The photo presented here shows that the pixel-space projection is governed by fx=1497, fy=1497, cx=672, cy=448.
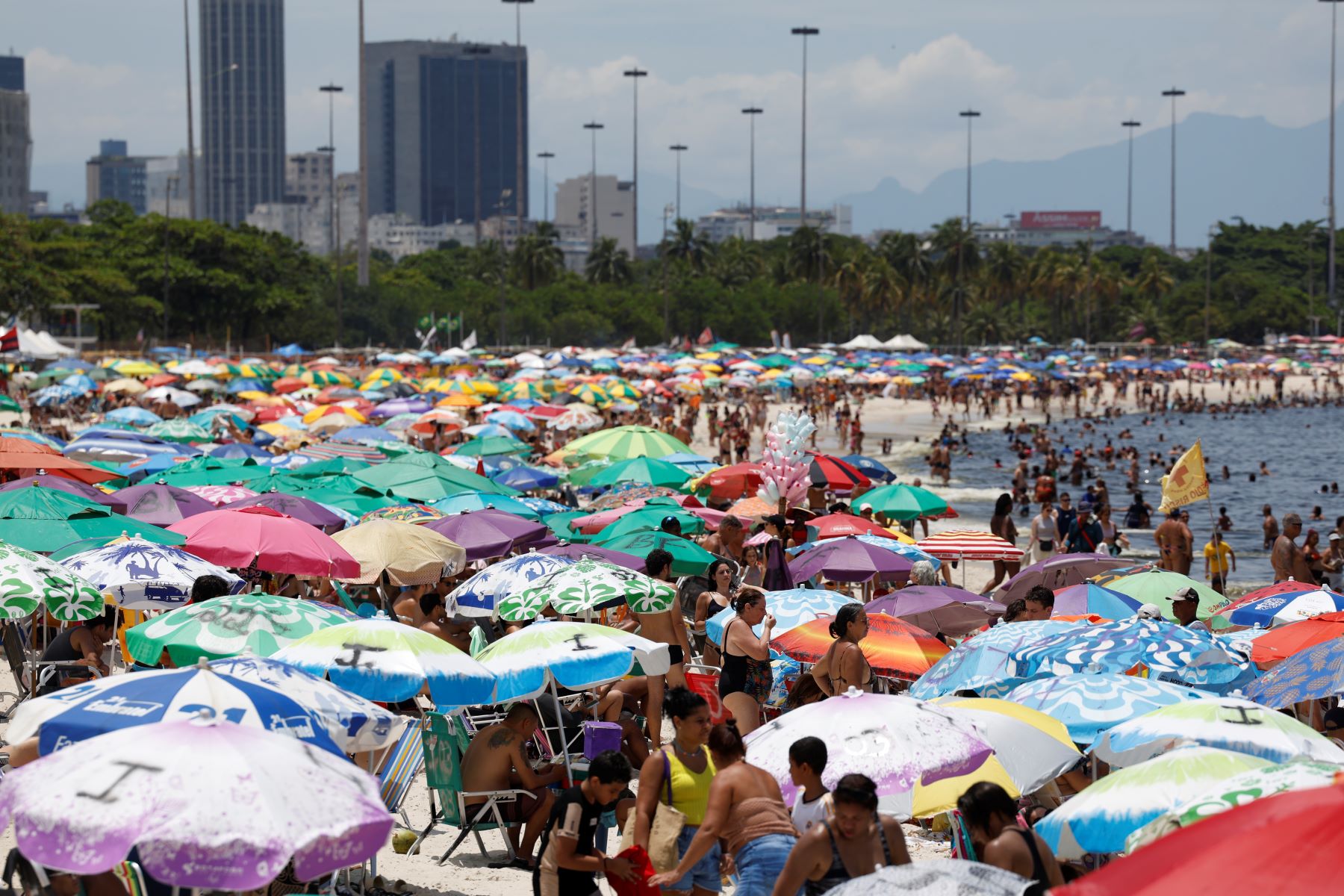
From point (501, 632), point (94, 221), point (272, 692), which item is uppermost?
point (94, 221)

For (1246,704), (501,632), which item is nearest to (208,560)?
(501,632)

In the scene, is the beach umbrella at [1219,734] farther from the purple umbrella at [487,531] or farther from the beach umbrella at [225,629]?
the purple umbrella at [487,531]

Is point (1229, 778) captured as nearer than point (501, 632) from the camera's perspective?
Yes

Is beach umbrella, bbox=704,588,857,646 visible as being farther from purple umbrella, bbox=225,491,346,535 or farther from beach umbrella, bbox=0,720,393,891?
purple umbrella, bbox=225,491,346,535

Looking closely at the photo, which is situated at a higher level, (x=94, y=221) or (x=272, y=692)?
(x=94, y=221)

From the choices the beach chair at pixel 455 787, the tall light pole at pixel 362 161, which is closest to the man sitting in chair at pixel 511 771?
the beach chair at pixel 455 787

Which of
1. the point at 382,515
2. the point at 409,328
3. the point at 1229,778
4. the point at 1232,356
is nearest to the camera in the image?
the point at 1229,778

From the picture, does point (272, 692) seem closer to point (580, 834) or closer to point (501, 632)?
point (580, 834)

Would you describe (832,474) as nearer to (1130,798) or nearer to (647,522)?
(647,522)
